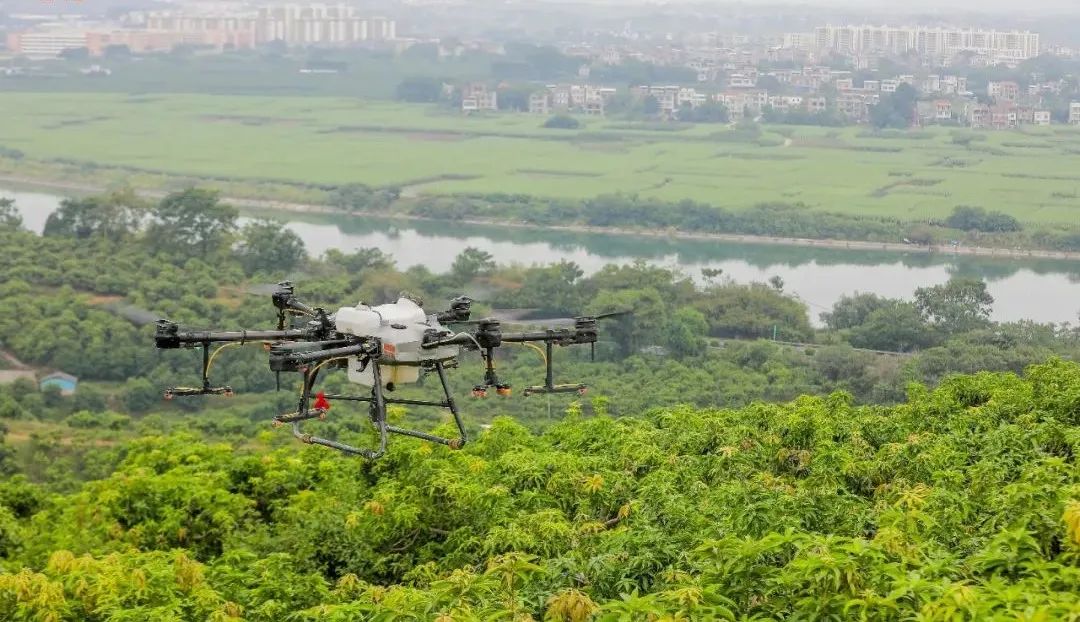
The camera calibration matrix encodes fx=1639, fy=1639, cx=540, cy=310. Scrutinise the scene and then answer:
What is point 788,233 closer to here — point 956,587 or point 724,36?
point 956,587

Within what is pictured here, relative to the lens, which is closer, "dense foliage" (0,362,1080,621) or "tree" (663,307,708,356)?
"dense foliage" (0,362,1080,621)

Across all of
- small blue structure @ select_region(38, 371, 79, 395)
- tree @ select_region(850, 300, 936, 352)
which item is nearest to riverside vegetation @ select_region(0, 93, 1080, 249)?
tree @ select_region(850, 300, 936, 352)

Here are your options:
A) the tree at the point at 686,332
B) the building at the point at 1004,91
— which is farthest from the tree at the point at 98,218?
the building at the point at 1004,91

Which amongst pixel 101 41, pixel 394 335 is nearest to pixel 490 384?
pixel 394 335

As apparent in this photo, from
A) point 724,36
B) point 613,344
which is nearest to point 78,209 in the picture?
point 613,344

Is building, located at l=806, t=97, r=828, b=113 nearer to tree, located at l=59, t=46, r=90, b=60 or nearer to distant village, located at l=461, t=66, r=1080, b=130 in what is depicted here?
distant village, located at l=461, t=66, r=1080, b=130

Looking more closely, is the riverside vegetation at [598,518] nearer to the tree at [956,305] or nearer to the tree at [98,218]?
the tree at [956,305]
